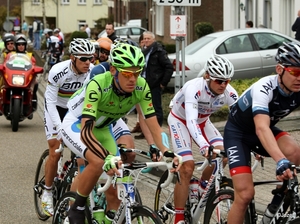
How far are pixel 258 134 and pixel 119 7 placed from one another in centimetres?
6441

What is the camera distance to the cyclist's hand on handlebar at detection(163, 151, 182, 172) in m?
5.97

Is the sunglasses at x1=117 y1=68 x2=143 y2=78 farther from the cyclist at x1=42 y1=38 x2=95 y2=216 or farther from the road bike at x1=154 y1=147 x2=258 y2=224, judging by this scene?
the cyclist at x1=42 y1=38 x2=95 y2=216

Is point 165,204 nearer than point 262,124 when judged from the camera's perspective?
No

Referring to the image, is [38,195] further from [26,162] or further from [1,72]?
[1,72]

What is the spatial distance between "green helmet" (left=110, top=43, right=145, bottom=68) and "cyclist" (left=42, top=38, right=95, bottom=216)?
1.97 metres

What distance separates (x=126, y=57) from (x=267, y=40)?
1378 centimetres

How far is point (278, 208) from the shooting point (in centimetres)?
626

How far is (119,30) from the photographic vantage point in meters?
45.0

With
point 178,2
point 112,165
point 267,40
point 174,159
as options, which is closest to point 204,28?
point 267,40

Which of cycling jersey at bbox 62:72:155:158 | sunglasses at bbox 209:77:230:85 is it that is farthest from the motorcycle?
cycling jersey at bbox 62:72:155:158

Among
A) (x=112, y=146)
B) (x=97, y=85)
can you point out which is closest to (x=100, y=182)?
(x=112, y=146)

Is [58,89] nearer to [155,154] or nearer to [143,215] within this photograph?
[155,154]

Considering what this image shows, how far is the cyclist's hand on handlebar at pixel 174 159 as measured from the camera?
19.6ft

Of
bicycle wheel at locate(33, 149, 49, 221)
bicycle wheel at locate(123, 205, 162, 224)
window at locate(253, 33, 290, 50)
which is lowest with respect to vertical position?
bicycle wheel at locate(33, 149, 49, 221)
